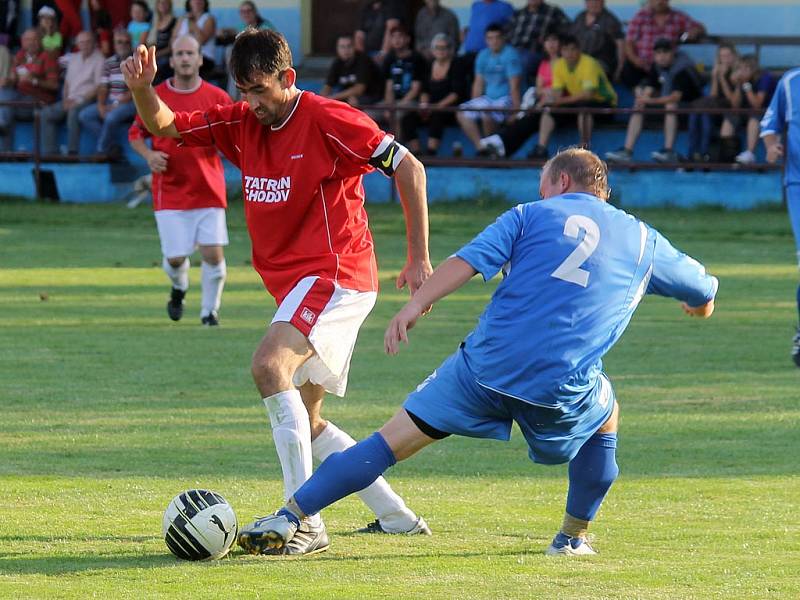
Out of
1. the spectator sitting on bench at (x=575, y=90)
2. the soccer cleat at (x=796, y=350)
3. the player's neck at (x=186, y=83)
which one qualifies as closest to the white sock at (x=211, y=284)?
the player's neck at (x=186, y=83)

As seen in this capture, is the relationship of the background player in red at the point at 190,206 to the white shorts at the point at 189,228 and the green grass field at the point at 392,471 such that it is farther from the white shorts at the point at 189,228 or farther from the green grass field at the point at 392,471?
the green grass field at the point at 392,471

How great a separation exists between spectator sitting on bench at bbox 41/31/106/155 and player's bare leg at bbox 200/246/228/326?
471 inches

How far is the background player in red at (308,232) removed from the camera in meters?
6.34

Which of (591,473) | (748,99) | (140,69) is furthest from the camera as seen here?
Answer: (748,99)

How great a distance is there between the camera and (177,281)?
1351 centimetres

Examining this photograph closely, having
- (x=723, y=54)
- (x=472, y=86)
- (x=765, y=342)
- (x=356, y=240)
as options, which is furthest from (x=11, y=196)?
(x=356, y=240)

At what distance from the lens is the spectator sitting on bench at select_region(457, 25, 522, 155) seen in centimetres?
2295

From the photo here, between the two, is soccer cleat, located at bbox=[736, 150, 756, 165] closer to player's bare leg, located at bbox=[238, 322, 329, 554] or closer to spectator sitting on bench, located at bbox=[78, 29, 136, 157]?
spectator sitting on bench, located at bbox=[78, 29, 136, 157]

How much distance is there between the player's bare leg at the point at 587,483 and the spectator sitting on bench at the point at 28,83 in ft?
66.4

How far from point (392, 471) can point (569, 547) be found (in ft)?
6.45

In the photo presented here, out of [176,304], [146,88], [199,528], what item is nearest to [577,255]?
[199,528]

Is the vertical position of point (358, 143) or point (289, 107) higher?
point (289, 107)

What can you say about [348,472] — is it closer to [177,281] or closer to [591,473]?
[591,473]

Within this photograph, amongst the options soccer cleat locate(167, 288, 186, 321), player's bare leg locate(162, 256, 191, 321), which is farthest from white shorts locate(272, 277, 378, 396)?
soccer cleat locate(167, 288, 186, 321)
